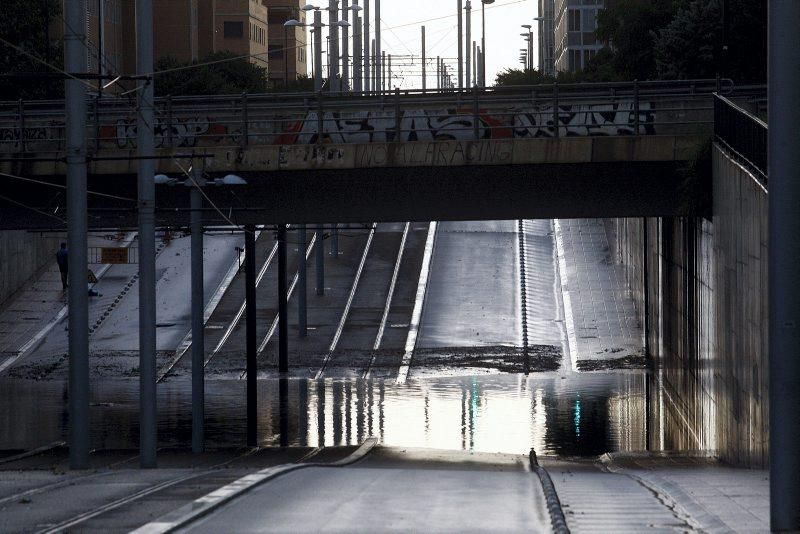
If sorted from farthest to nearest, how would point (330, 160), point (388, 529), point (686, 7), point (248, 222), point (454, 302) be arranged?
point (686, 7) → point (454, 302) → point (248, 222) → point (330, 160) → point (388, 529)

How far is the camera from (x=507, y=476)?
1639cm

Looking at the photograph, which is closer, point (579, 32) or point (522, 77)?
point (522, 77)

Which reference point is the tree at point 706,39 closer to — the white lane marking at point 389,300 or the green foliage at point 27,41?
the white lane marking at point 389,300

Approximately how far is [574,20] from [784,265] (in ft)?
408

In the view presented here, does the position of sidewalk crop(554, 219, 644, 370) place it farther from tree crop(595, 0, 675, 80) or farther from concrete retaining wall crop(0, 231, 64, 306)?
concrete retaining wall crop(0, 231, 64, 306)

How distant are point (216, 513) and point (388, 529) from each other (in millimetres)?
1567

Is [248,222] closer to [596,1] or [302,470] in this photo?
[302,470]

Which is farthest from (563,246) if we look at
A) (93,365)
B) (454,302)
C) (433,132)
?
(433,132)

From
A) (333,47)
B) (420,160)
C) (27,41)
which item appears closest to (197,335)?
(420,160)

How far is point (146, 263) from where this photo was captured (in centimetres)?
2009

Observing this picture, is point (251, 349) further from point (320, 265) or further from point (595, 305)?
point (595, 305)

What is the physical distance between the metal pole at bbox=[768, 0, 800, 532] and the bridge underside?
16565 millimetres

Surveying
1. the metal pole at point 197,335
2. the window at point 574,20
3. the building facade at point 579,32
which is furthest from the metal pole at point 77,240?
the window at point 574,20

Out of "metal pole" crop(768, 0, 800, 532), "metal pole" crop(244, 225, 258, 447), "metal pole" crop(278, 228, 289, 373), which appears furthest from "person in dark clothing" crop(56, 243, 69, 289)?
"metal pole" crop(768, 0, 800, 532)
